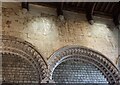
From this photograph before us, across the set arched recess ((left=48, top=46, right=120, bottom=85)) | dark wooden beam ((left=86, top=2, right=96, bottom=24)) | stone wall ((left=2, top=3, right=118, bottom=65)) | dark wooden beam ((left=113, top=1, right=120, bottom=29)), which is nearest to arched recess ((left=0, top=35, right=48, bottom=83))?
stone wall ((left=2, top=3, right=118, bottom=65))

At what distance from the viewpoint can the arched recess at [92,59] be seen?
22.2 feet

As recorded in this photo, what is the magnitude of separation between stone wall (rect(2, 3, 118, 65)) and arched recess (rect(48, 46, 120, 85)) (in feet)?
0.54

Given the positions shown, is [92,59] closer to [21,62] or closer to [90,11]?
[90,11]

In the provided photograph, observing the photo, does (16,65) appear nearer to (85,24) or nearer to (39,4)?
(39,4)

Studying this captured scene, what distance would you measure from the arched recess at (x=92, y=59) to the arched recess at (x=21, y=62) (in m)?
0.62

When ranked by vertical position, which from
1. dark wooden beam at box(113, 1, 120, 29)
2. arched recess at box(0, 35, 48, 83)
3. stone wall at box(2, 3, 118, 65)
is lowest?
arched recess at box(0, 35, 48, 83)

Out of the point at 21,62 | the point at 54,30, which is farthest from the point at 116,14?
the point at 21,62

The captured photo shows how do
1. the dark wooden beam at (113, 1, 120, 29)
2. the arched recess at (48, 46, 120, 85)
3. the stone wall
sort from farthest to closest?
the dark wooden beam at (113, 1, 120, 29) → the arched recess at (48, 46, 120, 85) → the stone wall

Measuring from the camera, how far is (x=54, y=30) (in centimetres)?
707

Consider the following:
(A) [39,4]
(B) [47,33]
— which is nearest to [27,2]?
(A) [39,4]

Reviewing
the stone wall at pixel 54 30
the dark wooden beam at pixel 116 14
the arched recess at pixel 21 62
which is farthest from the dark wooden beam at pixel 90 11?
the arched recess at pixel 21 62

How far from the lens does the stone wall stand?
21.6ft

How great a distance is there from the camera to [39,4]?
729 cm

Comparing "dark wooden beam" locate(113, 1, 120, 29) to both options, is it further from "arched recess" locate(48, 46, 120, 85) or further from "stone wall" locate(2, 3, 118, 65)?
"arched recess" locate(48, 46, 120, 85)
